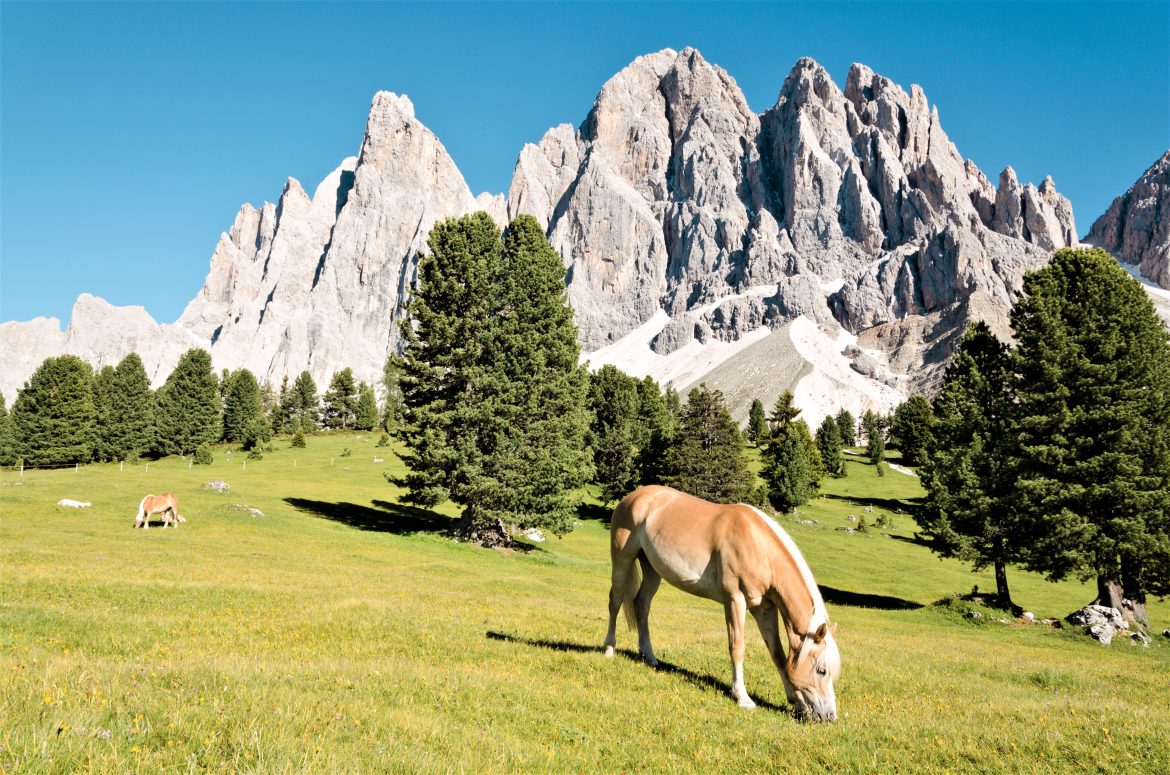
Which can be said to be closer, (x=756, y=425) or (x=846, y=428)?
(x=756, y=425)

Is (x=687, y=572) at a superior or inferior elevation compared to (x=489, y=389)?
inferior

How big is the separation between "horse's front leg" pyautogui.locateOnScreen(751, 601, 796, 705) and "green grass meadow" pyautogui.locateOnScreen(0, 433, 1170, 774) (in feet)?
1.45

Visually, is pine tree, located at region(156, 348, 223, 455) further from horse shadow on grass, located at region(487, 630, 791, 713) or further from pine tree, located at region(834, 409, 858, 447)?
pine tree, located at region(834, 409, 858, 447)

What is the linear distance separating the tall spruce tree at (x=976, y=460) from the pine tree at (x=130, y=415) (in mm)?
92895

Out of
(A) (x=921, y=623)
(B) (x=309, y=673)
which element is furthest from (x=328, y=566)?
(A) (x=921, y=623)

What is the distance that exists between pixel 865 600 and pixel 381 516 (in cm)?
3273

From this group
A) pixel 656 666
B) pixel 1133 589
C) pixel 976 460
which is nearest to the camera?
pixel 656 666

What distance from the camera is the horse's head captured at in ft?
28.5

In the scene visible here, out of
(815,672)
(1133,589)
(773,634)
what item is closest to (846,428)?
(1133,589)

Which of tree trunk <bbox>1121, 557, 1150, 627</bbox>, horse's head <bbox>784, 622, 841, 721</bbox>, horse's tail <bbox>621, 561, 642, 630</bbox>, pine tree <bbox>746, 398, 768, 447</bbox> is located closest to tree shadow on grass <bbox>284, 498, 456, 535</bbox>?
horse's tail <bbox>621, 561, 642, 630</bbox>

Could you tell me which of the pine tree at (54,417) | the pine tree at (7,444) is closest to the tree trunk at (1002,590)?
the pine tree at (54,417)

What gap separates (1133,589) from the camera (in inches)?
1104

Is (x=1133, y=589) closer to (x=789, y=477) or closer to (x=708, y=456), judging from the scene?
(x=708, y=456)

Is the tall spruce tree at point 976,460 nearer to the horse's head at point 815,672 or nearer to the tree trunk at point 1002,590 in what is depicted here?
the tree trunk at point 1002,590
